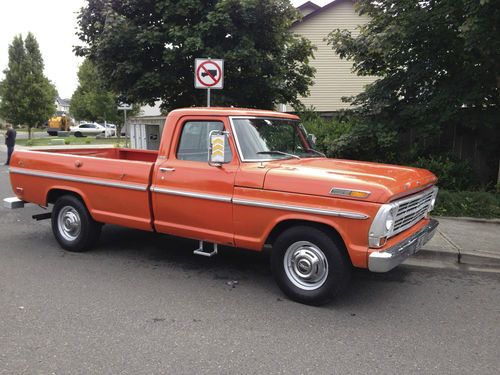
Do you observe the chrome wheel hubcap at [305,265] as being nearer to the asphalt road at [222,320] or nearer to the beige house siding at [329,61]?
the asphalt road at [222,320]

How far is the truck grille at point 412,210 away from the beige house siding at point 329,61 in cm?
1510

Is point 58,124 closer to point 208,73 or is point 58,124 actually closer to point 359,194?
point 208,73

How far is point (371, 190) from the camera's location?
3.85 metres

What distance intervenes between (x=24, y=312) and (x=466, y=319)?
407 centimetres

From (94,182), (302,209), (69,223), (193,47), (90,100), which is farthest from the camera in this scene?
(90,100)

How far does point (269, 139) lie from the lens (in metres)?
5.02

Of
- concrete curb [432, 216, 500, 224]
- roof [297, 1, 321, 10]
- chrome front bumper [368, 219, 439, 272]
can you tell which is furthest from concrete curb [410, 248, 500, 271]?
roof [297, 1, 321, 10]

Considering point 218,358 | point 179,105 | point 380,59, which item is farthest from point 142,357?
point 179,105

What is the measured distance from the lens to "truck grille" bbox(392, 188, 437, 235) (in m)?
4.14

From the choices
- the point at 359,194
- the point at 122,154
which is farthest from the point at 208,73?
the point at 359,194

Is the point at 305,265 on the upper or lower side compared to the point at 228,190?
lower

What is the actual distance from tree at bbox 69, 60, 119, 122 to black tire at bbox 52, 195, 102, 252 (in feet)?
72.4

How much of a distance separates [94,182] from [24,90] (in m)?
31.1

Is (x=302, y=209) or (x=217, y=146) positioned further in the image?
(x=217, y=146)
